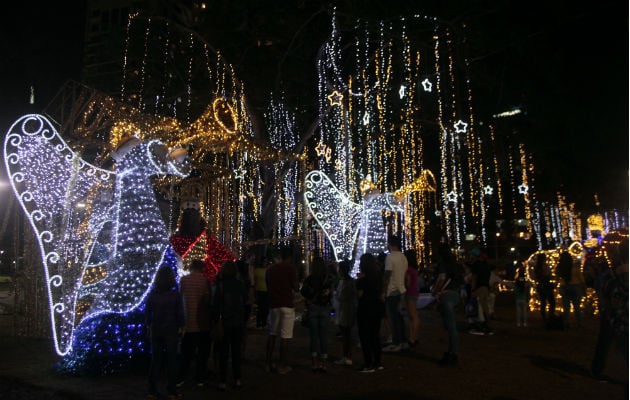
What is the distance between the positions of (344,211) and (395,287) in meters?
6.14

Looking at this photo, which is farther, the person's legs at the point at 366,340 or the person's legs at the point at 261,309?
the person's legs at the point at 261,309

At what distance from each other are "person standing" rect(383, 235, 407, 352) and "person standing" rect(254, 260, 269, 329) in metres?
3.21

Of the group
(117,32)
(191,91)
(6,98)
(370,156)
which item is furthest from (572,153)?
(6,98)

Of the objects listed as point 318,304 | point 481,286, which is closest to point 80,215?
point 318,304

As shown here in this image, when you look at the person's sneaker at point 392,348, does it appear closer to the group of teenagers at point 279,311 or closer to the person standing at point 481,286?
the group of teenagers at point 279,311

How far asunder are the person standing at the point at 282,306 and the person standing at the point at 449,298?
2114 millimetres

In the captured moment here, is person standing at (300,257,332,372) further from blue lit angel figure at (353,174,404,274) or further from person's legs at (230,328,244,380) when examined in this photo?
blue lit angel figure at (353,174,404,274)

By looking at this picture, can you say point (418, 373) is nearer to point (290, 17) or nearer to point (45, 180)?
point (45, 180)

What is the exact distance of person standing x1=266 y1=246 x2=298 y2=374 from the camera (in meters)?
6.95

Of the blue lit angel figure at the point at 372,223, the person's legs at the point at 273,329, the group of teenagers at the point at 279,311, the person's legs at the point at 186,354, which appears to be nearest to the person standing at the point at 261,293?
the blue lit angel figure at the point at 372,223

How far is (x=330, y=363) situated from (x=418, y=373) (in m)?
1.38

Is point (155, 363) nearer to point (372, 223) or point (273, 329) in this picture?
point (273, 329)

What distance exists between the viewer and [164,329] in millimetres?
5750

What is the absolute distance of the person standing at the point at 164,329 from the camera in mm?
5730
